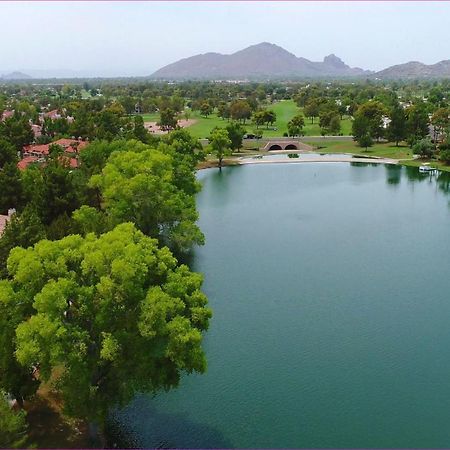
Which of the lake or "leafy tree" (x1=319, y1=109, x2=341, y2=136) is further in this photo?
"leafy tree" (x1=319, y1=109, x2=341, y2=136)

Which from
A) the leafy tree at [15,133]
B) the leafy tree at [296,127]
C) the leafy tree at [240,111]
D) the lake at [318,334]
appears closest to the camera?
the lake at [318,334]

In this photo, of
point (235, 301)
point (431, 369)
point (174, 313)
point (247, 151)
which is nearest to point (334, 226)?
point (235, 301)

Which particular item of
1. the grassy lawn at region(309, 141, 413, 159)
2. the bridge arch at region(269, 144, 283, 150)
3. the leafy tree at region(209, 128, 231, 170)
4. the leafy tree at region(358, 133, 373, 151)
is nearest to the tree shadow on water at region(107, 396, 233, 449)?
the leafy tree at region(209, 128, 231, 170)

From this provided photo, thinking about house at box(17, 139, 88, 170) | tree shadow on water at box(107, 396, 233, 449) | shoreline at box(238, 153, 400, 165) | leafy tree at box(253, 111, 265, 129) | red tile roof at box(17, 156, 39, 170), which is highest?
leafy tree at box(253, 111, 265, 129)

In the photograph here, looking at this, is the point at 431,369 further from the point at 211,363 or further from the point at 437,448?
the point at 211,363

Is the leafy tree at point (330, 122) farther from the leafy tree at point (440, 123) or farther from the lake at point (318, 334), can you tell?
the lake at point (318, 334)

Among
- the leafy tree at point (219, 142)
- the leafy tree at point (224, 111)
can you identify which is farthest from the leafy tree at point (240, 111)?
the leafy tree at point (219, 142)

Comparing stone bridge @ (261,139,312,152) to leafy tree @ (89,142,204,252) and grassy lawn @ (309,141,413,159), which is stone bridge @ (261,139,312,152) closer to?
grassy lawn @ (309,141,413,159)
